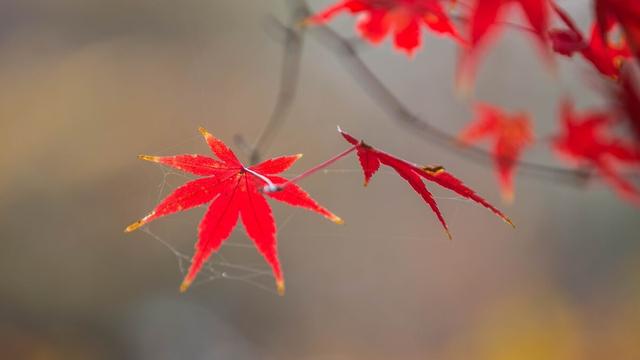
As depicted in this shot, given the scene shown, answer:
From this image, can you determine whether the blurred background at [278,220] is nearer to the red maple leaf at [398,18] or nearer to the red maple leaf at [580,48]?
the red maple leaf at [398,18]

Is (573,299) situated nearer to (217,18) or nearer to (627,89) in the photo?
(217,18)

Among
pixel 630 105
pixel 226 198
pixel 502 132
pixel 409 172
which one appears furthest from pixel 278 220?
pixel 630 105

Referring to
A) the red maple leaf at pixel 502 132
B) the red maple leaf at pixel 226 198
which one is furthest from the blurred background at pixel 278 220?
the red maple leaf at pixel 226 198

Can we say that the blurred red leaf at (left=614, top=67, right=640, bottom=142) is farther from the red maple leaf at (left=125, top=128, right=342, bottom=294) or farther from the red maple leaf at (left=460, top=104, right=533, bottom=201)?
the red maple leaf at (left=460, top=104, right=533, bottom=201)

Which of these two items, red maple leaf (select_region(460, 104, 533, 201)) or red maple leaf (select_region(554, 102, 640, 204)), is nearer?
red maple leaf (select_region(554, 102, 640, 204))

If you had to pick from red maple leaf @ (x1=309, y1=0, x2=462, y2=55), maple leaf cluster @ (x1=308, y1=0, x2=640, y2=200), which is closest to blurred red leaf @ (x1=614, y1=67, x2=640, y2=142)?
maple leaf cluster @ (x1=308, y1=0, x2=640, y2=200)

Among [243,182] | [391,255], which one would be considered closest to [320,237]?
[391,255]
